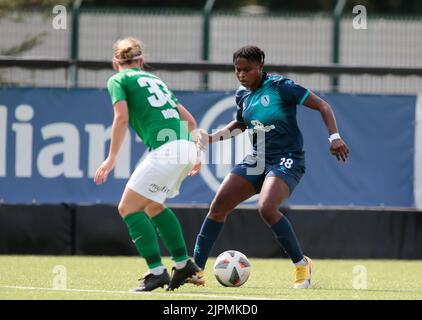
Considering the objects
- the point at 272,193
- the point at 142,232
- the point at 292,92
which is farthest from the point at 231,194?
the point at 142,232

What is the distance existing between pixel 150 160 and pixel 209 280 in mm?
2091

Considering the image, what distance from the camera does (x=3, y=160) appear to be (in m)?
13.5

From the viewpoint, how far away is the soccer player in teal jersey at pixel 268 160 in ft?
31.9

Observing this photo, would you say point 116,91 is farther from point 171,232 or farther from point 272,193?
point 272,193

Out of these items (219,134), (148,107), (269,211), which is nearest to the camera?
(148,107)

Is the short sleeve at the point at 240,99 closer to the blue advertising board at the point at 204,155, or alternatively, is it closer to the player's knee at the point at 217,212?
the player's knee at the point at 217,212

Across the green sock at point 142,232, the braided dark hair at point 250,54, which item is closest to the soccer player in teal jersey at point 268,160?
the braided dark hair at point 250,54

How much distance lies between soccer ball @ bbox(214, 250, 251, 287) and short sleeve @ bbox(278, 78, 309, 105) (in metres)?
1.41

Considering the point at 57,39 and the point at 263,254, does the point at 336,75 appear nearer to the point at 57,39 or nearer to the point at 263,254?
the point at 263,254

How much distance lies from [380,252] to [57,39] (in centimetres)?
483

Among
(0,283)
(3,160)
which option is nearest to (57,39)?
(3,160)

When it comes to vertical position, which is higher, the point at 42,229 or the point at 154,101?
the point at 154,101

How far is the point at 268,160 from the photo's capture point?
989 centimetres

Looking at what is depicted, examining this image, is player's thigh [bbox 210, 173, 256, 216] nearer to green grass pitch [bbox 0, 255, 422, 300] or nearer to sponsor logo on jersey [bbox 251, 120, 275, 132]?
sponsor logo on jersey [bbox 251, 120, 275, 132]
